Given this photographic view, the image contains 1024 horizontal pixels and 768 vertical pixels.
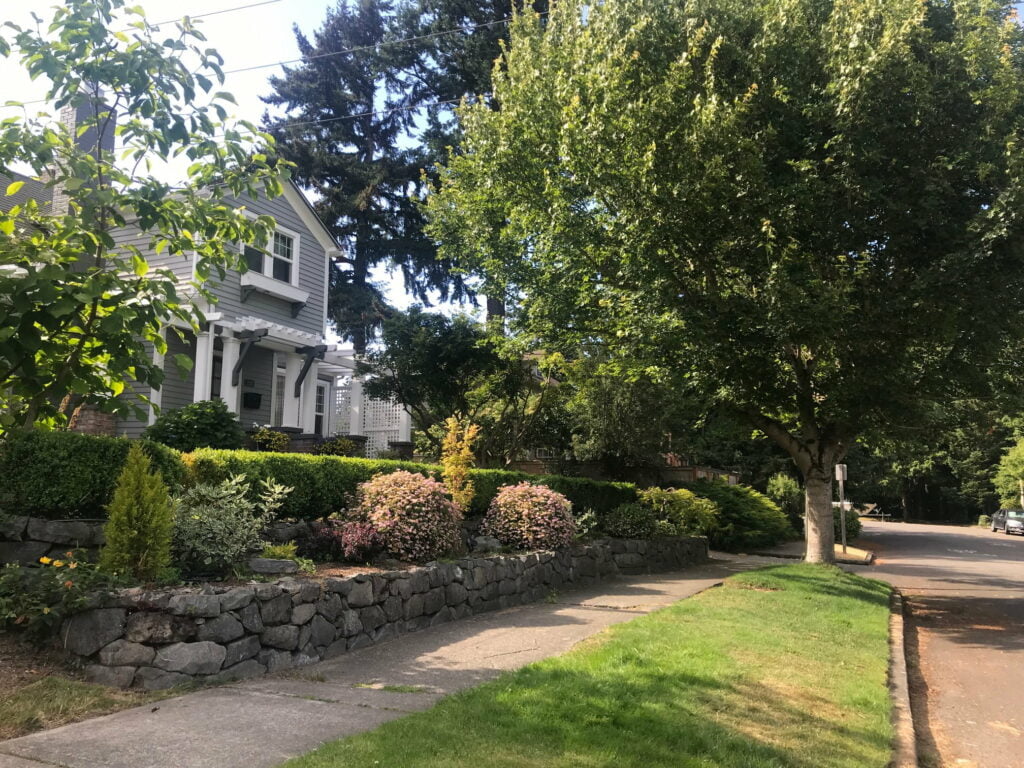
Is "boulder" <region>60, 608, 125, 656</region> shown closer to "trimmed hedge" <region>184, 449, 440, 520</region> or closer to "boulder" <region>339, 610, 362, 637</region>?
"boulder" <region>339, 610, 362, 637</region>

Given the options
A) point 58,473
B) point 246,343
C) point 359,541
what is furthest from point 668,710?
point 246,343

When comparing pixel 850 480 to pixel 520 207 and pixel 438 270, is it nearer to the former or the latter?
pixel 438 270

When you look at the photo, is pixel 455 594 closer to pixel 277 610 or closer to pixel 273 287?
pixel 277 610

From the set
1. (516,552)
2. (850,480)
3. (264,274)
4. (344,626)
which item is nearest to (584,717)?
(344,626)

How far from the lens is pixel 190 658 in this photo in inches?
216

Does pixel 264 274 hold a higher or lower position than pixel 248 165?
higher

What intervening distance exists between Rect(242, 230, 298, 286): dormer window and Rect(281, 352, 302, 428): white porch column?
6.38 feet

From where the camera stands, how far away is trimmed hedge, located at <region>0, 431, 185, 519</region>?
20.8 feet

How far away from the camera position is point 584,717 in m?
4.79

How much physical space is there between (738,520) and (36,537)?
61.5 ft

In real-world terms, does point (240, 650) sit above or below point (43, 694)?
above

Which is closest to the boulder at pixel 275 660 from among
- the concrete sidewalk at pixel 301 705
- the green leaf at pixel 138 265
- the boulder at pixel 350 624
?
the concrete sidewalk at pixel 301 705

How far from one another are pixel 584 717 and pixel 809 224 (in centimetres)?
854

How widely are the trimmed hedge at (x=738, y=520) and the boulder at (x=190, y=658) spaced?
55.5 ft
